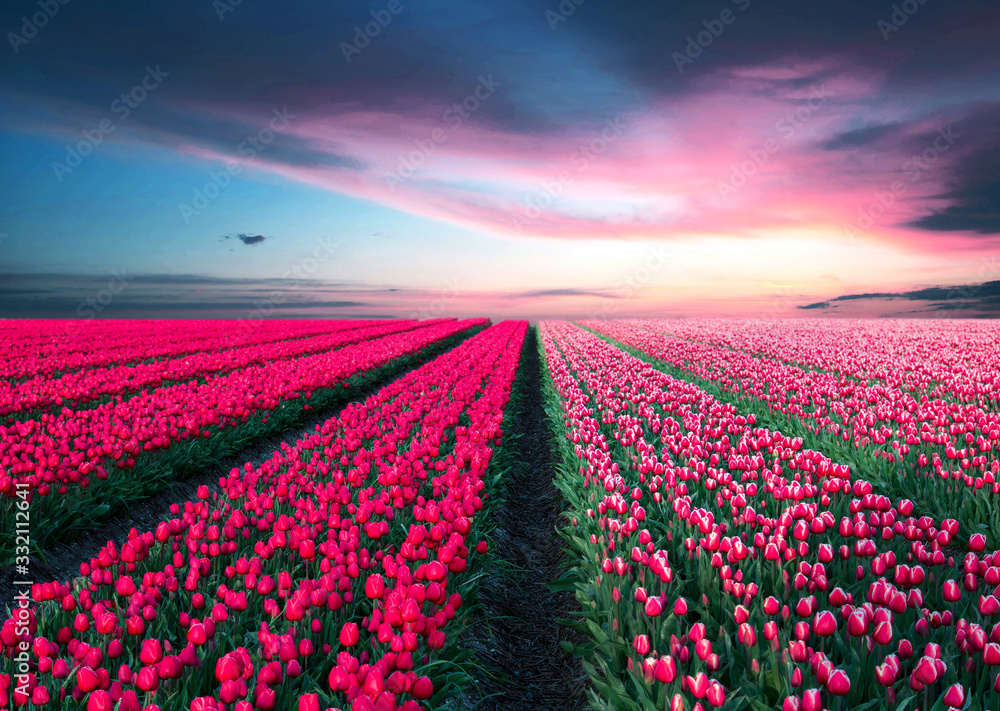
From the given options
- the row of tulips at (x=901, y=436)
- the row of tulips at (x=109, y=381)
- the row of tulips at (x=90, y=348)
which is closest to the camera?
the row of tulips at (x=901, y=436)

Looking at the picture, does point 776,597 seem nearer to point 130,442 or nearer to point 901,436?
point 901,436

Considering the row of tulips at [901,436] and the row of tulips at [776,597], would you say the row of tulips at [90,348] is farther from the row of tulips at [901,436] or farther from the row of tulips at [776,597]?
the row of tulips at [901,436]

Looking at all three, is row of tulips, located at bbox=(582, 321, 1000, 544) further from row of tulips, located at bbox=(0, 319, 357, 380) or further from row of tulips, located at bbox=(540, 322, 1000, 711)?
Result: row of tulips, located at bbox=(0, 319, 357, 380)

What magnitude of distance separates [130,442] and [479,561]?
533cm

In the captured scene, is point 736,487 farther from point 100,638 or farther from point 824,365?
point 824,365

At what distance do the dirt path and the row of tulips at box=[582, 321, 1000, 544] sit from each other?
4102 millimetres

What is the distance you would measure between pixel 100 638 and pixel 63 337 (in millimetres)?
31187

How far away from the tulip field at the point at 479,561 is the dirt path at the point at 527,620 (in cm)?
13

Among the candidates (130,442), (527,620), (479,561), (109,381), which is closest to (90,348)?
(109,381)

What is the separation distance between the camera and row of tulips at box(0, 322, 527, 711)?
2.70m

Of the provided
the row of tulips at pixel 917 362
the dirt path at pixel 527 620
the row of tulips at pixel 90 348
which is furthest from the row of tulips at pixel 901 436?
the row of tulips at pixel 90 348

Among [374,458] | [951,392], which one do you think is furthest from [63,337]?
[951,392]

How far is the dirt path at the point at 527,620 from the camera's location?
4.24 meters

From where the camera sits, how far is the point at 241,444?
1002 cm
